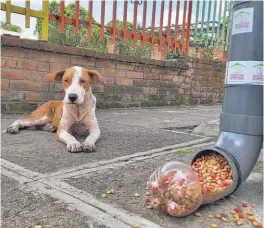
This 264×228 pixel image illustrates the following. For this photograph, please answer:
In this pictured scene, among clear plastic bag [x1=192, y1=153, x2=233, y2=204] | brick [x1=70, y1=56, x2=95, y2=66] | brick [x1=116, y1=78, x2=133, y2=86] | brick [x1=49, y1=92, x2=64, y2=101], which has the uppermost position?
brick [x1=70, y1=56, x2=95, y2=66]

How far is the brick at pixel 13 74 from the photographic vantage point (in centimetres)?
417

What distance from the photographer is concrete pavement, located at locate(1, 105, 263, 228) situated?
1290mm

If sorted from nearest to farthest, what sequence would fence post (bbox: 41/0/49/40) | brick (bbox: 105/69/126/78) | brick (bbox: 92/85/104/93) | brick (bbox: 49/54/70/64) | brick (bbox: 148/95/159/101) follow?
1. fence post (bbox: 41/0/49/40)
2. brick (bbox: 49/54/70/64)
3. brick (bbox: 92/85/104/93)
4. brick (bbox: 105/69/126/78)
5. brick (bbox: 148/95/159/101)

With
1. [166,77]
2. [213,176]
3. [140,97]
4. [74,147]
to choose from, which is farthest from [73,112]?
[166,77]

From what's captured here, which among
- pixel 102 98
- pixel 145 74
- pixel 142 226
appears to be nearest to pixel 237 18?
pixel 142 226

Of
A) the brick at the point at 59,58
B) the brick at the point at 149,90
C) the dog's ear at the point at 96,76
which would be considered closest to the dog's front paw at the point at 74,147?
the dog's ear at the point at 96,76

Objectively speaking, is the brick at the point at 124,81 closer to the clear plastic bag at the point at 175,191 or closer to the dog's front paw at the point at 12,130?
the dog's front paw at the point at 12,130

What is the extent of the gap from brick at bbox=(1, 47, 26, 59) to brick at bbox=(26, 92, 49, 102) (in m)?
0.50

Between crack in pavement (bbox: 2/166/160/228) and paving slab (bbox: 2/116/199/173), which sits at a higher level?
crack in pavement (bbox: 2/166/160/228)

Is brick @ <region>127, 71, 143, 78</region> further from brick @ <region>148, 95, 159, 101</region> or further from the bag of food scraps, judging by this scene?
the bag of food scraps

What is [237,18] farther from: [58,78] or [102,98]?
[102,98]

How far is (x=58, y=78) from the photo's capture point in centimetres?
309

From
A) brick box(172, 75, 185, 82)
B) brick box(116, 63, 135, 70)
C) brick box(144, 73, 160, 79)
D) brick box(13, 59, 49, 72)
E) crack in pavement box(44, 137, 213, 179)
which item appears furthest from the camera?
brick box(172, 75, 185, 82)

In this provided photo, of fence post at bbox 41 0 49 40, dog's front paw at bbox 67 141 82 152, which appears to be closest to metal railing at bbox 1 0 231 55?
fence post at bbox 41 0 49 40
